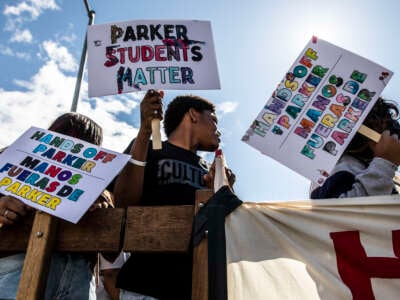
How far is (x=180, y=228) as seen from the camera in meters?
1.48

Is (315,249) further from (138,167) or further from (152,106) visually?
(152,106)

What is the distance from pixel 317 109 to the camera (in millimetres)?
2246

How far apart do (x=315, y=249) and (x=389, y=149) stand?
90cm

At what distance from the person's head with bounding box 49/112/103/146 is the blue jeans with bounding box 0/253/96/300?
71 cm

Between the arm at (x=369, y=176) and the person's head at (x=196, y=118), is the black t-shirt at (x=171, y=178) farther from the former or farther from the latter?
the arm at (x=369, y=176)

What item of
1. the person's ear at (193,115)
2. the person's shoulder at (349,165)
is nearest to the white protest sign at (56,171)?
the person's ear at (193,115)

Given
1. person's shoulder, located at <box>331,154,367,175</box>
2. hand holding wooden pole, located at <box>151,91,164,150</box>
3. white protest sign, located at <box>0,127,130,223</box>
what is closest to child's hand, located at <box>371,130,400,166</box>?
person's shoulder, located at <box>331,154,367,175</box>

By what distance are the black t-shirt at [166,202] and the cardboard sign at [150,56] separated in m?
0.41

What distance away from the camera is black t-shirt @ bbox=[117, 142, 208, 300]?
164 centimetres

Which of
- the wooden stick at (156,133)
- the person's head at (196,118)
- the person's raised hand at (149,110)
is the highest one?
the person's head at (196,118)

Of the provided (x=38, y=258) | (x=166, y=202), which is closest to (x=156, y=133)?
(x=166, y=202)

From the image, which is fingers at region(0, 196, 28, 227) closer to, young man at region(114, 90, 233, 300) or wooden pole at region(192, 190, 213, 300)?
young man at region(114, 90, 233, 300)

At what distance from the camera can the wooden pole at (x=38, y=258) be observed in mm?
1376

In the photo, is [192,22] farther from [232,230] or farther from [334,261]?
[334,261]
